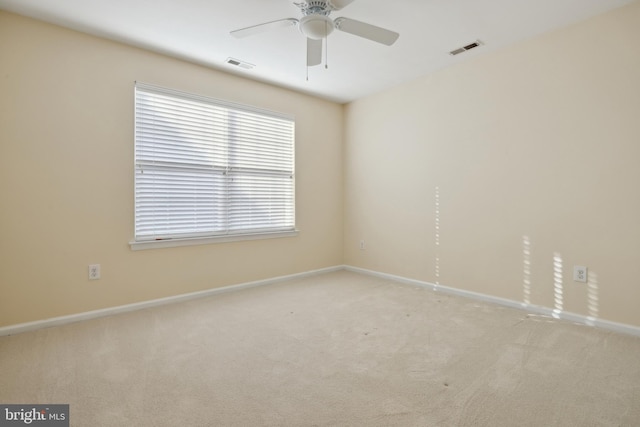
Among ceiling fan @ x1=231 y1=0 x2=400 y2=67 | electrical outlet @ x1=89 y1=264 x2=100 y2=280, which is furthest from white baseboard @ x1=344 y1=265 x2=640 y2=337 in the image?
electrical outlet @ x1=89 y1=264 x2=100 y2=280

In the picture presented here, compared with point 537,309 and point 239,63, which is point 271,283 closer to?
point 239,63

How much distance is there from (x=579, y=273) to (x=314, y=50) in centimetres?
286

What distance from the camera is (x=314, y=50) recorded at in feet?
8.24

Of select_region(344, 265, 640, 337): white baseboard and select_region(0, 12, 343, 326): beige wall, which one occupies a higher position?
select_region(0, 12, 343, 326): beige wall

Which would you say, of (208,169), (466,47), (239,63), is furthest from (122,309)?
(466,47)

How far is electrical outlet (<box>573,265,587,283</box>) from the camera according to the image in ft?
8.71

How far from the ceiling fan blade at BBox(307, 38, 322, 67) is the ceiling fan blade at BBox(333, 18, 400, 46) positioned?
264 millimetres

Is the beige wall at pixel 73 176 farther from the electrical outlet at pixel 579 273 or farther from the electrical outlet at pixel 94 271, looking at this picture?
the electrical outlet at pixel 579 273

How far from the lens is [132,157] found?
2.99m

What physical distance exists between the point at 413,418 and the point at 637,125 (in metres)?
2.69

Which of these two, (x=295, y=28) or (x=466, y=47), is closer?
(x=295, y=28)

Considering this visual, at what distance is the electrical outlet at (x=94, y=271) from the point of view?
2801 millimetres

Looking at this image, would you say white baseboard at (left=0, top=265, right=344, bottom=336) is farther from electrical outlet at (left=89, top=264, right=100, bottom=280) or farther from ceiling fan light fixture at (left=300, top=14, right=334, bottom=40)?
ceiling fan light fixture at (left=300, top=14, right=334, bottom=40)

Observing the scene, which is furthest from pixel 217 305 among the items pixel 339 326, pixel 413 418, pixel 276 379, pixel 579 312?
pixel 579 312
